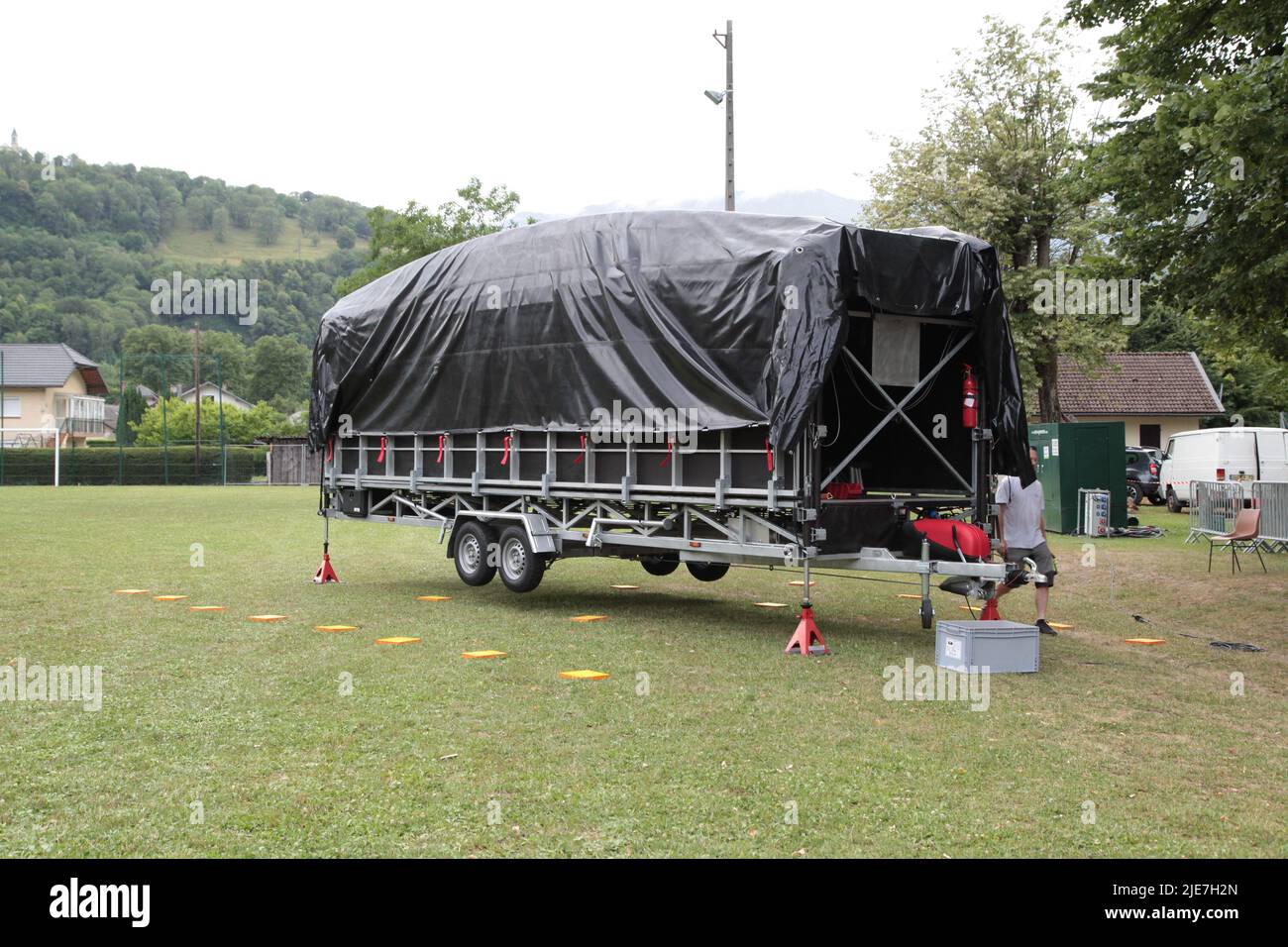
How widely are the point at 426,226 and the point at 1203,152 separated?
3538 centimetres

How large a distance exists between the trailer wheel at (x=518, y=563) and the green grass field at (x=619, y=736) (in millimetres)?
390

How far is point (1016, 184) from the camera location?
124 ft

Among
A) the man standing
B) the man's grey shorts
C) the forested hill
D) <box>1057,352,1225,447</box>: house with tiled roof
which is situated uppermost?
the forested hill

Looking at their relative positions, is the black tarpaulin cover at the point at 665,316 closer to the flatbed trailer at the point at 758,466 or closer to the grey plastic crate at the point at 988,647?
the flatbed trailer at the point at 758,466

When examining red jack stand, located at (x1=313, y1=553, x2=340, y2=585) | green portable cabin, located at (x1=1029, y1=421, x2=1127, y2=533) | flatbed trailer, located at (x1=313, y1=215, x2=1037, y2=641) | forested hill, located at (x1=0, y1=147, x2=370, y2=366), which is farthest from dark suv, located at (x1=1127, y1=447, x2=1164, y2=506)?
forested hill, located at (x1=0, y1=147, x2=370, y2=366)

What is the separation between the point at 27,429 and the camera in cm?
8162

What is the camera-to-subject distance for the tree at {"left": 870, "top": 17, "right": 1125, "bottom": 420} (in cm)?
3678

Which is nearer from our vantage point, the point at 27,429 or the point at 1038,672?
the point at 1038,672

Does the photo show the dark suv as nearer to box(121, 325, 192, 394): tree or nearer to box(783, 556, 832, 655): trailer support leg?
box(783, 556, 832, 655): trailer support leg

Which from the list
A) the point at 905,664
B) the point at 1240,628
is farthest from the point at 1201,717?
the point at 1240,628

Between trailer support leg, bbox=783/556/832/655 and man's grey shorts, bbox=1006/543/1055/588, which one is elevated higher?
man's grey shorts, bbox=1006/543/1055/588

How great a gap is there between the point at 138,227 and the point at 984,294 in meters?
185

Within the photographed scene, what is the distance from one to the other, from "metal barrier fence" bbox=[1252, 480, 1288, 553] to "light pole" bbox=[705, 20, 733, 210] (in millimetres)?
10424
